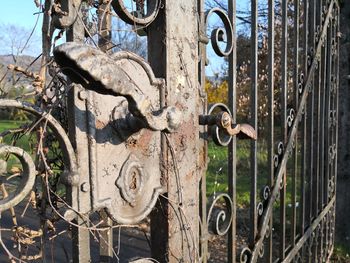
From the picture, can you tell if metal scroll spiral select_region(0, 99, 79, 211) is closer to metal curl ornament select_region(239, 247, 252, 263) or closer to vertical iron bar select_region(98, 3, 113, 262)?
vertical iron bar select_region(98, 3, 113, 262)

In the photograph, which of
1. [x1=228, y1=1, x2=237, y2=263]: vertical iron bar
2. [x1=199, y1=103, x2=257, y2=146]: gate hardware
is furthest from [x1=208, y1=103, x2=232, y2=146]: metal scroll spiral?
[x1=228, y1=1, x2=237, y2=263]: vertical iron bar

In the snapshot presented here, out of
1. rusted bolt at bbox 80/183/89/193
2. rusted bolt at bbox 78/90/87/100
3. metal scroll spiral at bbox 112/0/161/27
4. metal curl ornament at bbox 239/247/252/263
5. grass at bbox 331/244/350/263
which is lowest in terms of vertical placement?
grass at bbox 331/244/350/263

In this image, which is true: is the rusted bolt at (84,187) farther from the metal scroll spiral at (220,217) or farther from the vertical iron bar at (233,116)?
the vertical iron bar at (233,116)

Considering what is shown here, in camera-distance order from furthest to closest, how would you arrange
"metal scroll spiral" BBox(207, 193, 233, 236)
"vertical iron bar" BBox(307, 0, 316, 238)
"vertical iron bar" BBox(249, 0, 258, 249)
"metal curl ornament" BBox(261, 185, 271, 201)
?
"vertical iron bar" BBox(307, 0, 316, 238), "metal curl ornament" BBox(261, 185, 271, 201), "vertical iron bar" BBox(249, 0, 258, 249), "metal scroll spiral" BBox(207, 193, 233, 236)

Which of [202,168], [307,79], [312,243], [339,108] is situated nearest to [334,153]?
[339,108]

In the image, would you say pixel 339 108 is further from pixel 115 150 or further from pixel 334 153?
pixel 115 150

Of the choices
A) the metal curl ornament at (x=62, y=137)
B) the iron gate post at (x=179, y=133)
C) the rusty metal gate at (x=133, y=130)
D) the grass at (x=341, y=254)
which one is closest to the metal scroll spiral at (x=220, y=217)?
the rusty metal gate at (x=133, y=130)

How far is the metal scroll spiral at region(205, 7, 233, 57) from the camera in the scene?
1.50 meters

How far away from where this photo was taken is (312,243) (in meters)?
3.06

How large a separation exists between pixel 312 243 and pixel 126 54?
2.59 m

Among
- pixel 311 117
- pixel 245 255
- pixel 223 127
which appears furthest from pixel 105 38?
pixel 311 117

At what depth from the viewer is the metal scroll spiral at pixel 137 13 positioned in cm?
107

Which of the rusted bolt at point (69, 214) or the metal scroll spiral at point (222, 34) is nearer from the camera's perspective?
the rusted bolt at point (69, 214)

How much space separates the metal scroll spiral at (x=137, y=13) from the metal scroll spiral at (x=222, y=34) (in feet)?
1.15
